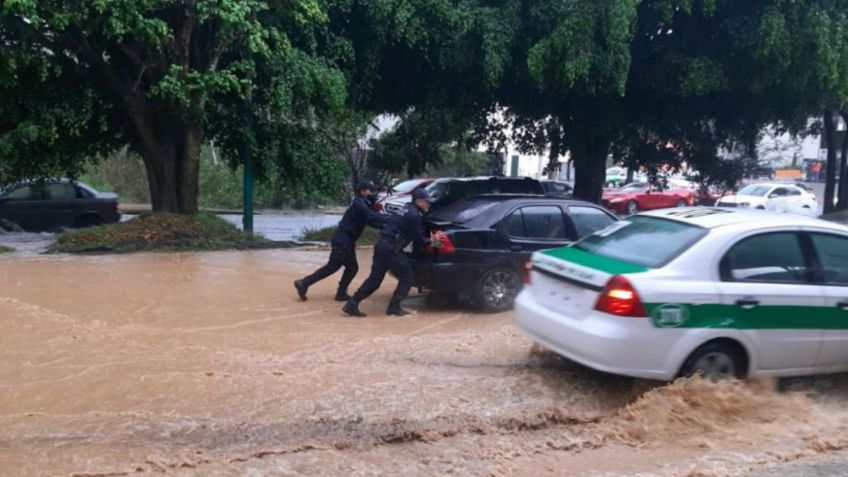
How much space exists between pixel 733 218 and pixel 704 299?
3.30 feet

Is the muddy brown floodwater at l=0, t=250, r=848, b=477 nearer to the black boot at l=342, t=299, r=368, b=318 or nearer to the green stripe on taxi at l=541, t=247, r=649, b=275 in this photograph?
the black boot at l=342, t=299, r=368, b=318

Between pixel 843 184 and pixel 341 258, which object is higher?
pixel 843 184

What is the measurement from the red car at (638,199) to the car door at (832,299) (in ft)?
80.8

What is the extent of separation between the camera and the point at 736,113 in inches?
802

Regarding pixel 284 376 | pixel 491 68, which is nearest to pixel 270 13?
pixel 491 68

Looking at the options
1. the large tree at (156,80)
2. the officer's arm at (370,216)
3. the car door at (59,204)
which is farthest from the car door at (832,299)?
the car door at (59,204)

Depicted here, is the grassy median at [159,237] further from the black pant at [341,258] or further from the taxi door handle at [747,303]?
Answer: the taxi door handle at [747,303]

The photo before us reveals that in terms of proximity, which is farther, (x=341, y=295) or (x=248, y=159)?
(x=248, y=159)

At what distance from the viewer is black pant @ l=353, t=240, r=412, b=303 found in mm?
9992

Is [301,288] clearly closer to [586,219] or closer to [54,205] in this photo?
[586,219]

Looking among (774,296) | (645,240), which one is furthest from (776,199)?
(774,296)

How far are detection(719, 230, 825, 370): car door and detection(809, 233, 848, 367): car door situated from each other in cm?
6

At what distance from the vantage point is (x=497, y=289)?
34.7ft

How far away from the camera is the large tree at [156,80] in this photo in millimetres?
14297
